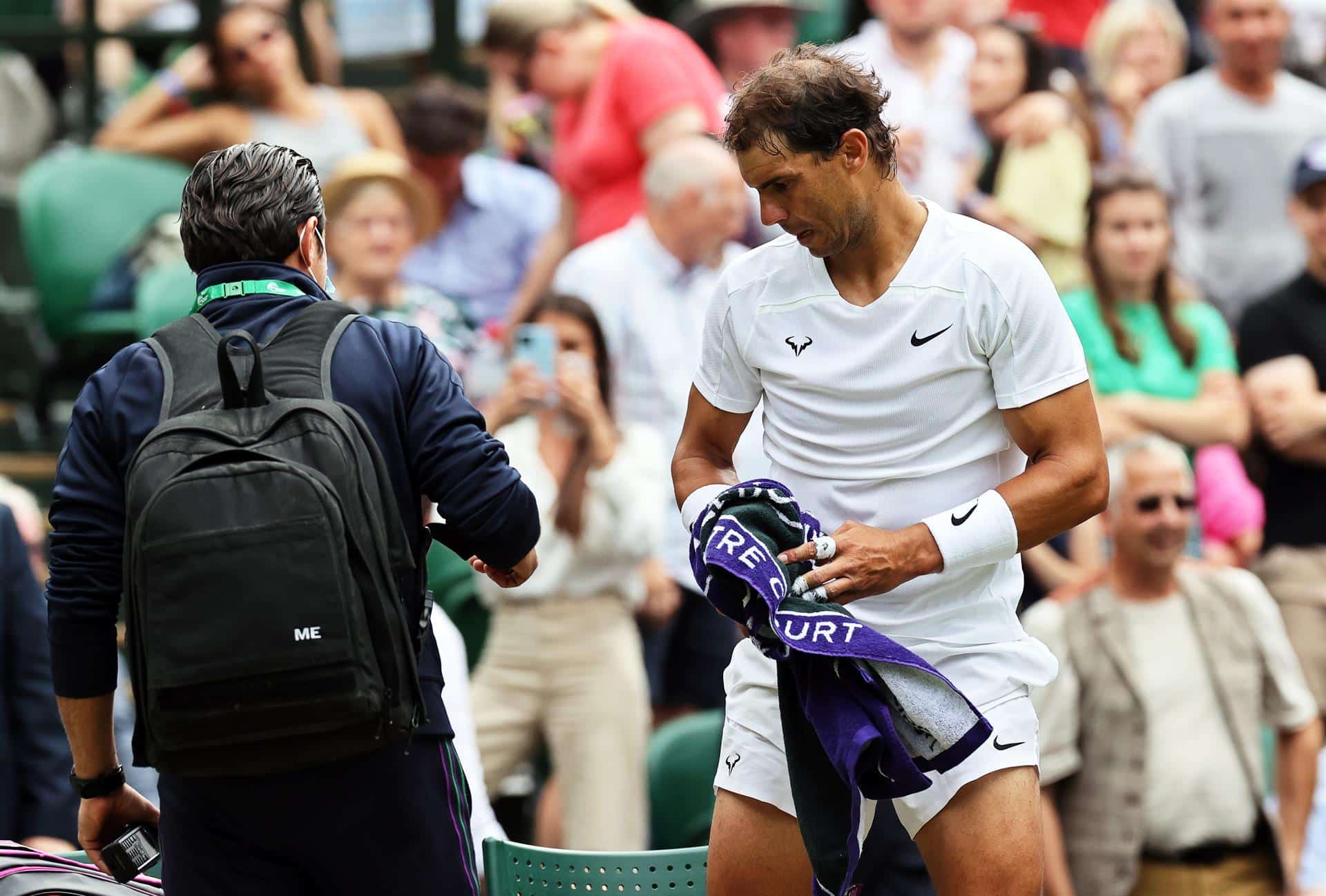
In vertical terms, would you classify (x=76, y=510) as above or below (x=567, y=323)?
above

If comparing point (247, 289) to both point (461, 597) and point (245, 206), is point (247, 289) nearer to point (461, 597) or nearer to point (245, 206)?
point (245, 206)

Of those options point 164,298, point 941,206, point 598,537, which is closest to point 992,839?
point 941,206

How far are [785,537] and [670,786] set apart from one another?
2566mm

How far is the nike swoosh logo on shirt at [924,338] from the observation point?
306 centimetres

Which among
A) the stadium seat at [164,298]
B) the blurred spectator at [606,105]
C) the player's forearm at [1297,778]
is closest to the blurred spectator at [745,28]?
the blurred spectator at [606,105]

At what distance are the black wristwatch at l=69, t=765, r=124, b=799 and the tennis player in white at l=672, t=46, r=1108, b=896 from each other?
974 millimetres

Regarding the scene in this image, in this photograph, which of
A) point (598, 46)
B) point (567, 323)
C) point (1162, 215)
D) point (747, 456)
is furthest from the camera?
point (598, 46)

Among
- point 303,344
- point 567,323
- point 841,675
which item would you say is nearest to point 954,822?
point 841,675

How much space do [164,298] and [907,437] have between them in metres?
3.89

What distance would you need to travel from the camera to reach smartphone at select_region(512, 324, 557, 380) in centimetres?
560

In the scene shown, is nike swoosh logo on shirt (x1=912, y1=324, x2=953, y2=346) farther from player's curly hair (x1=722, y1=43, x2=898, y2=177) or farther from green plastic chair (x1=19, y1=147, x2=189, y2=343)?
green plastic chair (x1=19, y1=147, x2=189, y2=343)

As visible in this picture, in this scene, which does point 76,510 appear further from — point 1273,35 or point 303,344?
point 1273,35

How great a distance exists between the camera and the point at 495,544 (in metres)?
2.97

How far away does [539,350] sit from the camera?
561 centimetres
